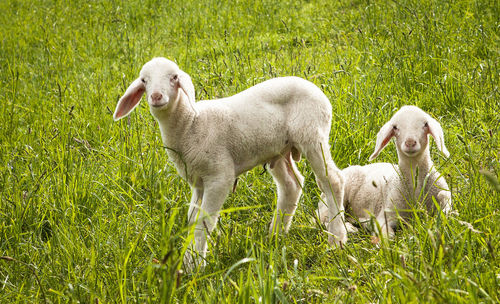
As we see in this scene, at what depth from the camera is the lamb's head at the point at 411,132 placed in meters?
3.16

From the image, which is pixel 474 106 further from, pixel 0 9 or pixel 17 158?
pixel 0 9

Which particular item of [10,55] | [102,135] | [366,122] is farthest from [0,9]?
[366,122]

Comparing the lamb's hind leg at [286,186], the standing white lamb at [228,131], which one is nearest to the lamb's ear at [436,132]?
the standing white lamb at [228,131]

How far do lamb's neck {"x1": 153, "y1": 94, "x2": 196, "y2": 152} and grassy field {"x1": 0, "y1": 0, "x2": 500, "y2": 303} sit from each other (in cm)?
26

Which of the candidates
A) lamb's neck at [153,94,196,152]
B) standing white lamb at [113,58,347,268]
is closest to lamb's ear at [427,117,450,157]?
standing white lamb at [113,58,347,268]

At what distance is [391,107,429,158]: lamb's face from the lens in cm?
316

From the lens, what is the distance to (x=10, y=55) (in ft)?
23.0

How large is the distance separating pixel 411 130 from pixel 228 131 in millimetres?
1030

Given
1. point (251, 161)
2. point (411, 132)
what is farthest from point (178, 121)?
point (411, 132)

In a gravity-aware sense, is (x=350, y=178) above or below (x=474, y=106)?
below

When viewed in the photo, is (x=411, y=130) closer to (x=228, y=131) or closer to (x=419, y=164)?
(x=419, y=164)

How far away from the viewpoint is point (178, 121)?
3.10 m

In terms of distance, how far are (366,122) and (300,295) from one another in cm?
203

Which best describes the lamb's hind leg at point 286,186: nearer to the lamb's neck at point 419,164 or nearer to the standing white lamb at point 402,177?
the standing white lamb at point 402,177
